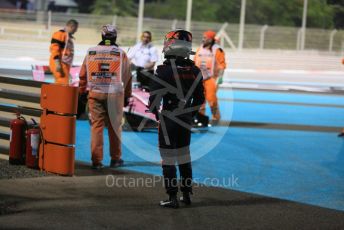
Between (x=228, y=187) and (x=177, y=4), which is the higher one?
(x=177, y=4)

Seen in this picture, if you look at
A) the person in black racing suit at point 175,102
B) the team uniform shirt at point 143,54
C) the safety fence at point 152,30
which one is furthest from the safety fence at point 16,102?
the safety fence at point 152,30

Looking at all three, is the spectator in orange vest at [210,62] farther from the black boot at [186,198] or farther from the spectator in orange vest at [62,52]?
Answer: the black boot at [186,198]

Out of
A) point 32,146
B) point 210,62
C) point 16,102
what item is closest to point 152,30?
point 210,62

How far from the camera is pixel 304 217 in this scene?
25.7 ft

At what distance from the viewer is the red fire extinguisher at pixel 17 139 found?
33.4 feet

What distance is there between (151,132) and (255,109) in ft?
21.9

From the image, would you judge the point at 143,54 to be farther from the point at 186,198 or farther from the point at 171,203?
the point at 171,203

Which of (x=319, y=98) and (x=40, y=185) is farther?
(x=319, y=98)

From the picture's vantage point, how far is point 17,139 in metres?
10.2

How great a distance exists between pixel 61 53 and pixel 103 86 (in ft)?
20.5

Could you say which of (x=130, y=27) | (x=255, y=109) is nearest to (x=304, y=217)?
(x=255, y=109)

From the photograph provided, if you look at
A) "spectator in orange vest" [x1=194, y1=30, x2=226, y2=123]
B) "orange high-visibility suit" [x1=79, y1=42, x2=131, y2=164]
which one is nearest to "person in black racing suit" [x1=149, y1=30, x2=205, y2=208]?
"orange high-visibility suit" [x1=79, y1=42, x2=131, y2=164]

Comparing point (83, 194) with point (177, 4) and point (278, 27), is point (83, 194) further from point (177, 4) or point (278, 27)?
point (177, 4)

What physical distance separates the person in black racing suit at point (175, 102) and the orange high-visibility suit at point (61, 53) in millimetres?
8336
